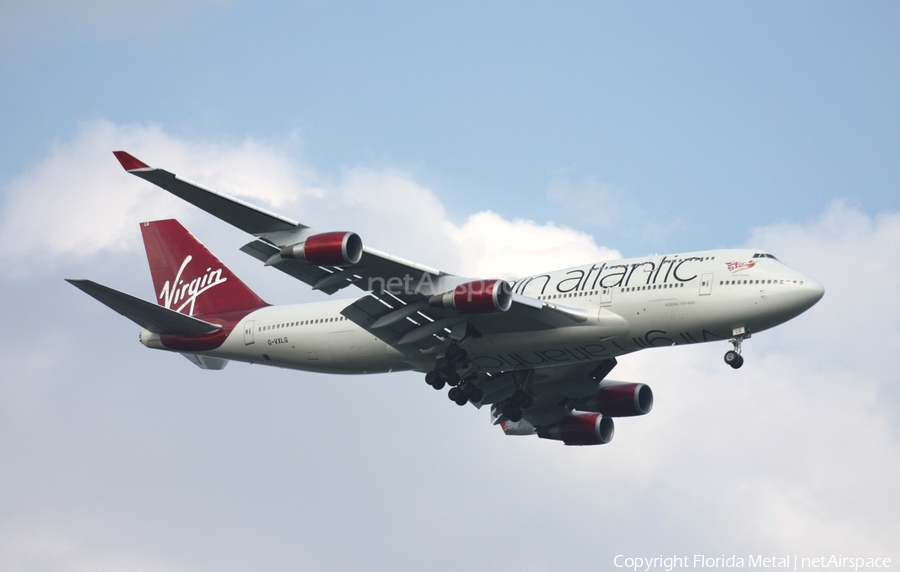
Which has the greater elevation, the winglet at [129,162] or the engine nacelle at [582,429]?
the engine nacelle at [582,429]

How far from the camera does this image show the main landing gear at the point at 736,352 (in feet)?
146

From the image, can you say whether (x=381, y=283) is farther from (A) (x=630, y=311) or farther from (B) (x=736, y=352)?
(B) (x=736, y=352)

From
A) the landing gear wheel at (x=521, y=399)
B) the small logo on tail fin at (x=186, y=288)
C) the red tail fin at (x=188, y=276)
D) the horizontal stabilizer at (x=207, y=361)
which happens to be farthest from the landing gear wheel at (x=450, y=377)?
the small logo on tail fin at (x=186, y=288)

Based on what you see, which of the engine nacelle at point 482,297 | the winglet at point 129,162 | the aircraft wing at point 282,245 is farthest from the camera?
the engine nacelle at point 482,297

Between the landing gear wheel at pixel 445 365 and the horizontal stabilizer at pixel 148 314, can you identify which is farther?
the landing gear wheel at pixel 445 365

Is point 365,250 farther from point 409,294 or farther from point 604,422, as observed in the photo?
point 604,422

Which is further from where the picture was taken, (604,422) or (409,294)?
(604,422)

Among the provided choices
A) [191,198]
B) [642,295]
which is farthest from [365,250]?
[642,295]

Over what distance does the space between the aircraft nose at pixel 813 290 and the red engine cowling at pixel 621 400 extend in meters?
11.7

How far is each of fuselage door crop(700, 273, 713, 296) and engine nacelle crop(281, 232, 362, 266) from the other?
11809 millimetres

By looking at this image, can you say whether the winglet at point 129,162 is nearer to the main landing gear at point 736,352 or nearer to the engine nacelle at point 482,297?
the engine nacelle at point 482,297

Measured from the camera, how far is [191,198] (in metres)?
42.5

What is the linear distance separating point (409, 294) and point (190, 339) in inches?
443

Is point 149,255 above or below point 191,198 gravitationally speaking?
above
